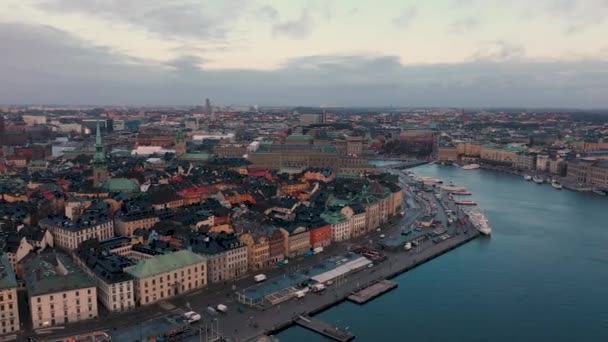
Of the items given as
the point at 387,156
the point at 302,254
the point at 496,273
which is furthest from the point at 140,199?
the point at 387,156

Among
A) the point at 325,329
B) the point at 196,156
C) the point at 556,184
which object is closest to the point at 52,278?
the point at 325,329

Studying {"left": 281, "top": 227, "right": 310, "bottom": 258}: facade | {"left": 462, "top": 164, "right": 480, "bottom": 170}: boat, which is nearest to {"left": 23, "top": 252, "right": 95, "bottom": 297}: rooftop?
{"left": 281, "top": 227, "right": 310, "bottom": 258}: facade

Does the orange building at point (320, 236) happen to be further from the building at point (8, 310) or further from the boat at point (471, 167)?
the boat at point (471, 167)

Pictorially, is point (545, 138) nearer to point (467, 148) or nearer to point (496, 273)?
point (467, 148)

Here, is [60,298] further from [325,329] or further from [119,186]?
[119,186]

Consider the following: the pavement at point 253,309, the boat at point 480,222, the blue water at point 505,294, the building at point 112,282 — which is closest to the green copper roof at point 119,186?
the building at point 112,282

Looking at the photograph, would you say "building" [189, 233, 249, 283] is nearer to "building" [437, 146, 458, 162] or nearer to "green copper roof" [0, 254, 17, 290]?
"green copper roof" [0, 254, 17, 290]

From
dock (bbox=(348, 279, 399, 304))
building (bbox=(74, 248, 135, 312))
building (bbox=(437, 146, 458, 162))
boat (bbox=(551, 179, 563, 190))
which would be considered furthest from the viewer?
building (bbox=(437, 146, 458, 162))
